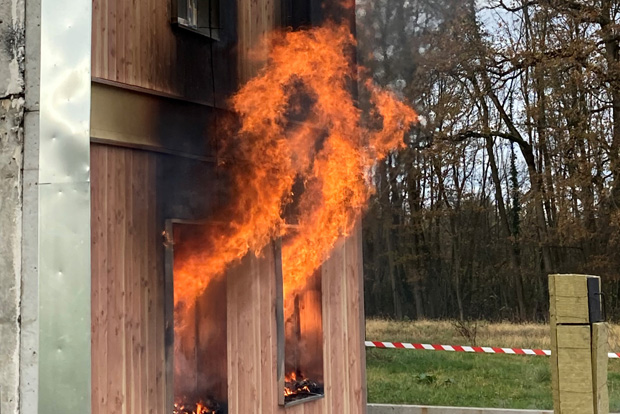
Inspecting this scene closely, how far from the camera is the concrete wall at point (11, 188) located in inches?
194

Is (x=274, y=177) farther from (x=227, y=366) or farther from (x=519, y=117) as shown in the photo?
(x=519, y=117)

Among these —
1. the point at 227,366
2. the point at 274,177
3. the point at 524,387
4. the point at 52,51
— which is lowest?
the point at 524,387

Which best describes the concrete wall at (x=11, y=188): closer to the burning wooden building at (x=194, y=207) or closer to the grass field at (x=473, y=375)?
the burning wooden building at (x=194, y=207)

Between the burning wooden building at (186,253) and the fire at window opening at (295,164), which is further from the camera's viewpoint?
the fire at window opening at (295,164)

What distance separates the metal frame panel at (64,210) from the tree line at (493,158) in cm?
1589

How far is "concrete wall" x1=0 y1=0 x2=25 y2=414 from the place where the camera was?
492cm

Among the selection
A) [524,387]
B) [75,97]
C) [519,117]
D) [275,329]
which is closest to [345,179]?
[275,329]

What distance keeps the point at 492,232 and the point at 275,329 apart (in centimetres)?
1809

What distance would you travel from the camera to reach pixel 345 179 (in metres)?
9.16

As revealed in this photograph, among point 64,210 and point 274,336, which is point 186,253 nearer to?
point 274,336

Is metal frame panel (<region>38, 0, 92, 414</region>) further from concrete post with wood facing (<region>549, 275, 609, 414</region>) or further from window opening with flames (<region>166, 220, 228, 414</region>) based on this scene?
concrete post with wood facing (<region>549, 275, 609, 414</region>)

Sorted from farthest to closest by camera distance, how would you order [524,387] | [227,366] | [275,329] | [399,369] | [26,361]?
[399,369], [524,387], [275,329], [227,366], [26,361]

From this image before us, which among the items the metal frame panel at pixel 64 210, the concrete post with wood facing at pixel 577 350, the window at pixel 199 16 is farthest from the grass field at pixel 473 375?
the metal frame panel at pixel 64 210

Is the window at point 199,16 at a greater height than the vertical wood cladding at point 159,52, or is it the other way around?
the window at point 199,16
